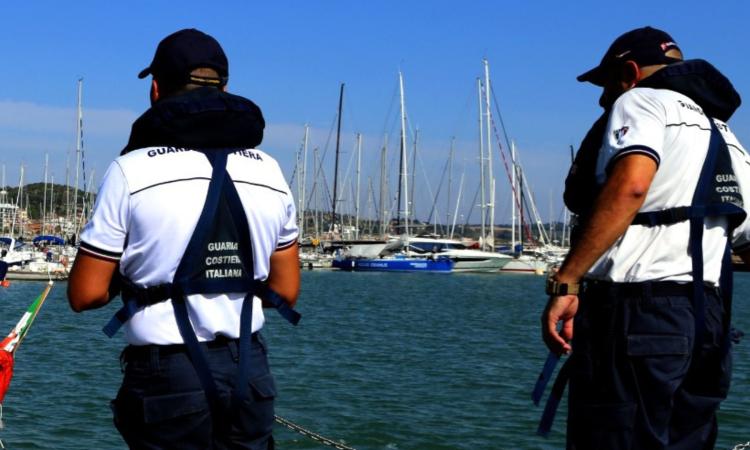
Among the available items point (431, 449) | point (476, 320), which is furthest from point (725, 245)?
point (476, 320)

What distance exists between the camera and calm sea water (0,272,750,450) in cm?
1338

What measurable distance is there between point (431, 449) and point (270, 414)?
31.2 feet

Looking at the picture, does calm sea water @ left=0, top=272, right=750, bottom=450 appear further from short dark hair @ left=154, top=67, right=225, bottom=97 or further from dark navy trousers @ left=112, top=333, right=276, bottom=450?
short dark hair @ left=154, top=67, right=225, bottom=97

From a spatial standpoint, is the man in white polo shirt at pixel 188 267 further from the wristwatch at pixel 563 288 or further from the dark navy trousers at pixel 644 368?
the dark navy trousers at pixel 644 368

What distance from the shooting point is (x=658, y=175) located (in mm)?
3678

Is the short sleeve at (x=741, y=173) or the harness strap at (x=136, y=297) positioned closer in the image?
the harness strap at (x=136, y=297)

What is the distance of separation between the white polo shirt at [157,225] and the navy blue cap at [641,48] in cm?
144

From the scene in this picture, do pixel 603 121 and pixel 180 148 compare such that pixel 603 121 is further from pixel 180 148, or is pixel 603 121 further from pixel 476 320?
pixel 476 320

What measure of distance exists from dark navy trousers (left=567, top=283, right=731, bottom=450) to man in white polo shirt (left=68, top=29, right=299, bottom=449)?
106 cm

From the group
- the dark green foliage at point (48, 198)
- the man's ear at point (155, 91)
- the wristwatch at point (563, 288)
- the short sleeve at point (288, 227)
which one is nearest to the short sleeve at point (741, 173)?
the wristwatch at point (563, 288)

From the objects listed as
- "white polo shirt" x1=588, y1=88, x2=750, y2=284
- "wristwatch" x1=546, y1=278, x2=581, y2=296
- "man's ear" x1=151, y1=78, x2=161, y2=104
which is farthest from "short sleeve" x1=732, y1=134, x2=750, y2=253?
"man's ear" x1=151, y1=78, x2=161, y2=104

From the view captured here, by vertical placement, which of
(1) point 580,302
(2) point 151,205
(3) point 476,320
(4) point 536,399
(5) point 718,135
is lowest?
(3) point 476,320

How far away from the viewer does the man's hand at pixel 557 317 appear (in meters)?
3.75

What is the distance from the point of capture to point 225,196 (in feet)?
11.0
